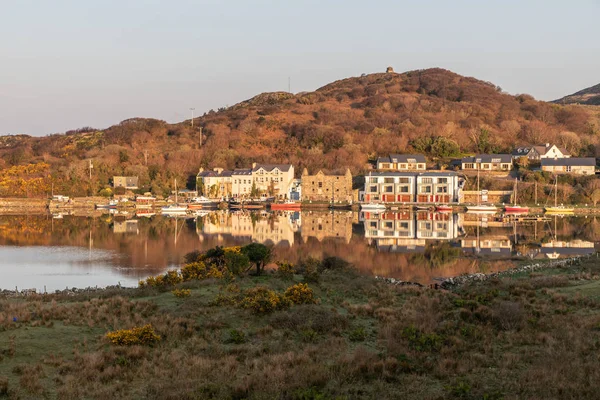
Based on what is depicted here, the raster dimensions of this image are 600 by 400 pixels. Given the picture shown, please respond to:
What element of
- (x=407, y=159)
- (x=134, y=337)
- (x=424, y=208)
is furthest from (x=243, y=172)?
(x=134, y=337)

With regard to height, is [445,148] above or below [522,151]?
above

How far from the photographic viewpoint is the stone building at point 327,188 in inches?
3253

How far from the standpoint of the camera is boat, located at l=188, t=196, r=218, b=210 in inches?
3176

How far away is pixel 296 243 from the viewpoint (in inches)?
1490

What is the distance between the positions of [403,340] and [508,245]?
91.5ft

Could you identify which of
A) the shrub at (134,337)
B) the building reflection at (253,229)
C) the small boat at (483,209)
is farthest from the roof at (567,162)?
the shrub at (134,337)

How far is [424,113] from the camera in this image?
414ft

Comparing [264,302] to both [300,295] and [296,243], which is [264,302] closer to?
[300,295]

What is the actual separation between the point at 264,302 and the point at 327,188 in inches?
2793

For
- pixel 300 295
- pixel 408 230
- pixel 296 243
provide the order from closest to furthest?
pixel 300 295
pixel 296 243
pixel 408 230

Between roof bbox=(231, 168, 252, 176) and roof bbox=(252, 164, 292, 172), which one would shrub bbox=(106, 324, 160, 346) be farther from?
roof bbox=(231, 168, 252, 176)

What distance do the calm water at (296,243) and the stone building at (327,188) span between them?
73.1 feet

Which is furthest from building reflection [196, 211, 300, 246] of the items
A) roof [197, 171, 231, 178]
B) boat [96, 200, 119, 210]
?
roof [197, 171, 231, 178]

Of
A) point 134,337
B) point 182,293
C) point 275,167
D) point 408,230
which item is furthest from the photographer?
point 275,167
